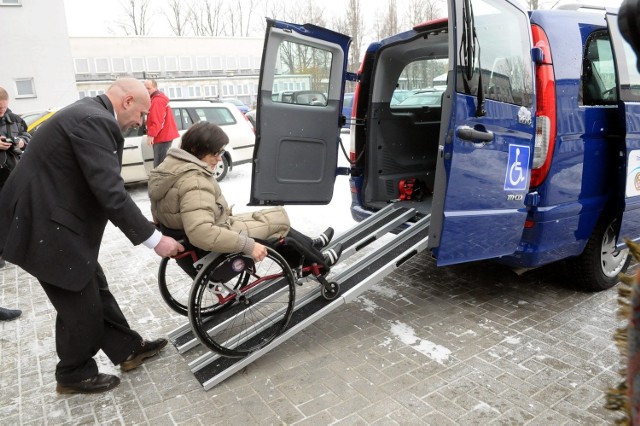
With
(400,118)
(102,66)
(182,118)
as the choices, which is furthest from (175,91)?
(400,118)

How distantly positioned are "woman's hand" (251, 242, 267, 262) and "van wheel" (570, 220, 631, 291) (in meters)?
2.50

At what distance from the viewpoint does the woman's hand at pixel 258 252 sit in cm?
278

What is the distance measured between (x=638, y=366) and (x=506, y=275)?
11.7ft

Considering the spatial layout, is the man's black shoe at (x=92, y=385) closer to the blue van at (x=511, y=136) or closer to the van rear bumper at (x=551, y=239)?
the blue van at (x=511, y=136)

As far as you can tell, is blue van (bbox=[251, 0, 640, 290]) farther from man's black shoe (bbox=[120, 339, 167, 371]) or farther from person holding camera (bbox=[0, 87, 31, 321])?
person holding camera (bbox=[0, 87, 31, 321])

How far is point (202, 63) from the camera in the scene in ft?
171

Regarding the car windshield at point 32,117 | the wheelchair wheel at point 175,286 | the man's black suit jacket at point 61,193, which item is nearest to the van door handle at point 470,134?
the man's black suit jacket at point 61,193

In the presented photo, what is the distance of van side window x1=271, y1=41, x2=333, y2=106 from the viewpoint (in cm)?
380

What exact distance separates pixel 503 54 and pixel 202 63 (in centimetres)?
5290

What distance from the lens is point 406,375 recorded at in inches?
113

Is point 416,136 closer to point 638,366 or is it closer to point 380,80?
point 380,80

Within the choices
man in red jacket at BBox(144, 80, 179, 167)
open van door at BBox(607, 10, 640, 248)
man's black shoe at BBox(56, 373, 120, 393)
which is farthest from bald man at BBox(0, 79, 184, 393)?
man in red jacket at BBox(144, 80, 179, 167)

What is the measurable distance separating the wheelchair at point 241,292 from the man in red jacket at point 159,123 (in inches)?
168

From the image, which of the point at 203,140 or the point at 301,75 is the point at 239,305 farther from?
the point at 301,75
